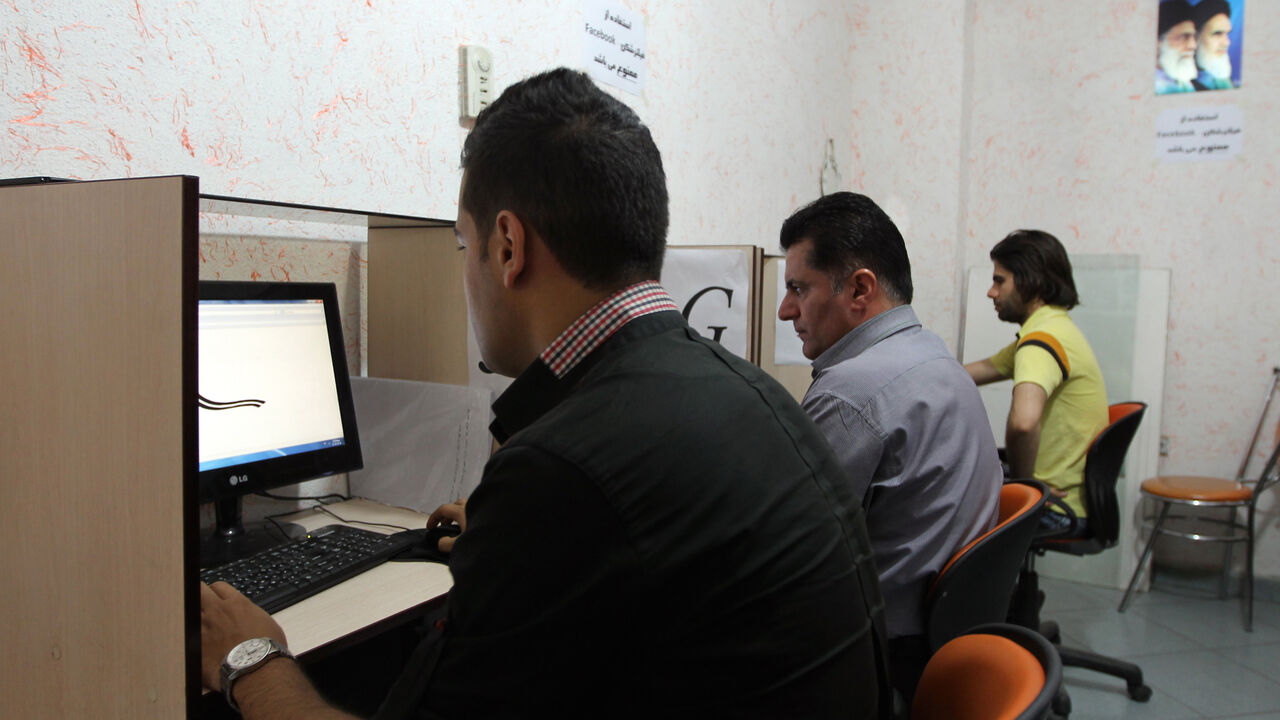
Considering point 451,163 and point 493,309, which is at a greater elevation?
point 451,163

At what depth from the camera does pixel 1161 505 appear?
3480 millimetres

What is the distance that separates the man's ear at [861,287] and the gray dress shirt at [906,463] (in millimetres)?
257

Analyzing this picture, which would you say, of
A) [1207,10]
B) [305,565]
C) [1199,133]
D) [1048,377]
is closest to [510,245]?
[305,565]

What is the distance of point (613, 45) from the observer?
2295 mm

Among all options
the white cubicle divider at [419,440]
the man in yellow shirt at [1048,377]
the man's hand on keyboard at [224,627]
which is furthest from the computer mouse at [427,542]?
the man in yellow shirt at [1048,377]

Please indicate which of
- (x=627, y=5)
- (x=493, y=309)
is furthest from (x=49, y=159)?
(x=627, y=5)

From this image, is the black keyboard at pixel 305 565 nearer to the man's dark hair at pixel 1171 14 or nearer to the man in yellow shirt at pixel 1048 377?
the man in yellow shirt at pixel 1048 377

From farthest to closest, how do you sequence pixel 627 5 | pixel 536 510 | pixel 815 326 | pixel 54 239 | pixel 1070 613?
pixel 1070 613
pixel 627 5
pixel 815 326
pixel 54 239
pixel 536 510

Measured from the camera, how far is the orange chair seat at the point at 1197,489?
3.04 m

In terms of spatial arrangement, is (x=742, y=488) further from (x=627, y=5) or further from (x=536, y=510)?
(x=627, y=5)

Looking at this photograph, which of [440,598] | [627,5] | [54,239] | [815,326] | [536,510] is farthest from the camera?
[627,5]

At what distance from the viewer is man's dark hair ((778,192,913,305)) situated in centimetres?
170

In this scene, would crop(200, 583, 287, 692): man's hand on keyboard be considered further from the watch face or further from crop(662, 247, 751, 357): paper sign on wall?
crop(662, 247, 751, 357): paper sign on wall

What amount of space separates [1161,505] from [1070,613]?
2.35 ft
